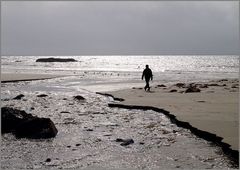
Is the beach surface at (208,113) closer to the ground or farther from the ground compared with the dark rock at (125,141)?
farther from the ground

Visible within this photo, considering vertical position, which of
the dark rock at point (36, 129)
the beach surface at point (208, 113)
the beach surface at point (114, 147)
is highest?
the dark rock at point (36, 129)

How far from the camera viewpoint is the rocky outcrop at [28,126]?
40.0 feet

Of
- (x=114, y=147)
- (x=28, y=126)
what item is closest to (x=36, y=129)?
(x=28, y=126)

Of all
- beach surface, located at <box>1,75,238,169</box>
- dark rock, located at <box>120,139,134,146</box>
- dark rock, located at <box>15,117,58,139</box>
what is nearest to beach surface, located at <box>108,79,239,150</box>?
beach surface, located at <box>1,75,238,169</box>

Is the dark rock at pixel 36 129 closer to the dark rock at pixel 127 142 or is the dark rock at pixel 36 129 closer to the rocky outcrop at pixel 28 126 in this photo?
the rocky outcrop at pixel 28 126

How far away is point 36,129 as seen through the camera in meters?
12.3

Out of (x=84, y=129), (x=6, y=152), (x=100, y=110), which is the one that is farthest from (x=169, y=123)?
(x=6, y=152)

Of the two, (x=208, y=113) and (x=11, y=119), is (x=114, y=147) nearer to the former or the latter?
(x=11, y=119)

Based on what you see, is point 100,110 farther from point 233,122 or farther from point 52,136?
point 233,122

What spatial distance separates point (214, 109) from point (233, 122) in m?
3.63

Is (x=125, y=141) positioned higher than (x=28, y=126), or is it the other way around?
(x=28, y=126)

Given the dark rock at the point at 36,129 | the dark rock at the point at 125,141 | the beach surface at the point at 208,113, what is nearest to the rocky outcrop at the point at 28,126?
the dark rock at the point at 36,129

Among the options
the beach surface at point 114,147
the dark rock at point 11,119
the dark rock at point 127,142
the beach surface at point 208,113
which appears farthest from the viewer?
the dark rock at point 11,119

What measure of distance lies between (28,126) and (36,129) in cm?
40
